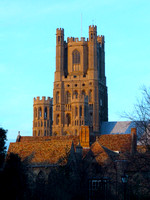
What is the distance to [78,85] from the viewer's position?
141625 mm

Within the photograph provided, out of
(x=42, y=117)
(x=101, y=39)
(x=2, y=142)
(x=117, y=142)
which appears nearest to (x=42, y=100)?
(x=42, y=117)

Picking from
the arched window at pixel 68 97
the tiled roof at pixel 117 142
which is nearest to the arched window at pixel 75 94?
the arched window at pixel 68 97

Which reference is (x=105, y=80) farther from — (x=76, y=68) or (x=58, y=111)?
(x=58, y=111)

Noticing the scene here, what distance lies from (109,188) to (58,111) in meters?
82.4

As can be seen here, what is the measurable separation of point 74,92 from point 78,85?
2.39 metres

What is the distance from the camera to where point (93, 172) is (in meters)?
60.6

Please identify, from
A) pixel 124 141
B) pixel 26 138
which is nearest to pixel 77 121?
pixel 26 138

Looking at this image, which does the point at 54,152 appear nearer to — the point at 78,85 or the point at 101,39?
the point at 78,85

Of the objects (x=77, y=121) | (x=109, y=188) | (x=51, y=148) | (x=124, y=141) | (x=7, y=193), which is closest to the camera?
(x=7, y=193)

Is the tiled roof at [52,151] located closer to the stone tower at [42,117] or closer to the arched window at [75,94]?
the arched window at [75,94]

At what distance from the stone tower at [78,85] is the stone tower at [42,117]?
3.35 meters

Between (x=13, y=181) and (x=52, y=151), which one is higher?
(x=52, y=151)

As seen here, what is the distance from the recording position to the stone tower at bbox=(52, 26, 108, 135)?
13225 centimetres

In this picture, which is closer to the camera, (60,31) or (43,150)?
(43,150)
